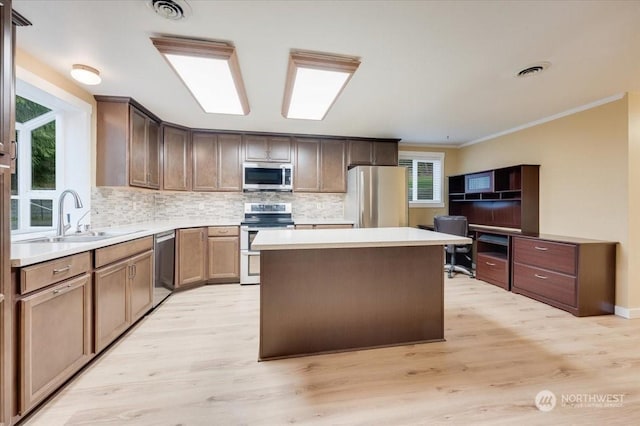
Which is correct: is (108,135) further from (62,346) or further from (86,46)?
(62,346)

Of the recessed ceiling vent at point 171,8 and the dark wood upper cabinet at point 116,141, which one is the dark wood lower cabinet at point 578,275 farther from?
the dark wood upper cabinet at point 116,141

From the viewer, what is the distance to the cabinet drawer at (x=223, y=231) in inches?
154

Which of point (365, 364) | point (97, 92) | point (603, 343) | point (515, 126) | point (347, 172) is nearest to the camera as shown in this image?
point (365, 364)

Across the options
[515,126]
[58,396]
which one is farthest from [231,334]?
[515,126]

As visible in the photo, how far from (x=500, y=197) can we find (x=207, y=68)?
4344 mm

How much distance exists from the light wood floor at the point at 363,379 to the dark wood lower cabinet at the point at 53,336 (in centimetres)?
14

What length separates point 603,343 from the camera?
90.4 inches

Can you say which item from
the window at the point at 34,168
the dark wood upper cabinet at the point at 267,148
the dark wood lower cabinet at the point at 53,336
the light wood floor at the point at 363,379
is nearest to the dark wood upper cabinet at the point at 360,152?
the dark wood upper cabinet at the point at 267,148

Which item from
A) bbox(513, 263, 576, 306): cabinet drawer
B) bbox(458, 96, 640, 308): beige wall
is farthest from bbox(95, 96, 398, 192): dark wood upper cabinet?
bbox(513, 263, 576, 306): cabinet drawer

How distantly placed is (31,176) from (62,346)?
1756 mm

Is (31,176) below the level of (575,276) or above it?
above

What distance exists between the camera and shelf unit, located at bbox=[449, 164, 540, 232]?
3.80m

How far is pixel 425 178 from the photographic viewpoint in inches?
211

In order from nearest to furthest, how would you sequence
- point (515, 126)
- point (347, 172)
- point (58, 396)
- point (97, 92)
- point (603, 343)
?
point (58, 396) < point (603, 343) < point (97, 92) < point (515, 126) < point (347, 172)
